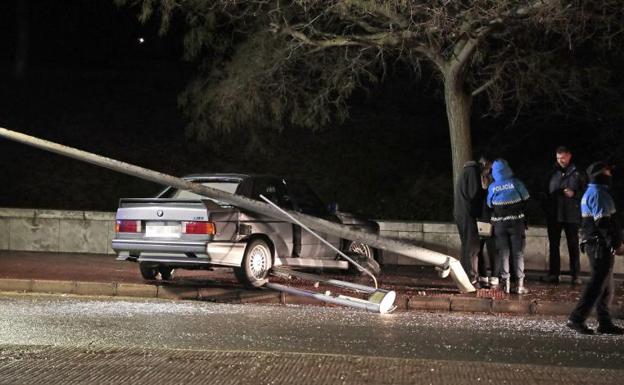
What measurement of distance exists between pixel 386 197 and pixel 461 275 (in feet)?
30.6

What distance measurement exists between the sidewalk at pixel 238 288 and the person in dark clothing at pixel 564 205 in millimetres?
436

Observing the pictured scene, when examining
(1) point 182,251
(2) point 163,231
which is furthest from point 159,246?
(1) point 182,251

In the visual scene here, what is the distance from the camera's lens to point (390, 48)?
52.6 feet

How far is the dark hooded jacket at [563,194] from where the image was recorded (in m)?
12.1

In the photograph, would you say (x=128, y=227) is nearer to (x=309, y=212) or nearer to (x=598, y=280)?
(x=309, y=212)

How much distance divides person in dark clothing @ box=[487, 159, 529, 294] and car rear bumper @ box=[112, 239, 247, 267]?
3.31 metres

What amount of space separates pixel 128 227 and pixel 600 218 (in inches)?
238

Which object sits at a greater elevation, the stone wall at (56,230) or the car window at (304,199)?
the car window at (304,199)

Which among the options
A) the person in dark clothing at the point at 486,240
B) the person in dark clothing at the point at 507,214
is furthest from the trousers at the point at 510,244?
the person in dark clothing at the point at 486,240

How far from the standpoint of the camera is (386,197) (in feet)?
65.8

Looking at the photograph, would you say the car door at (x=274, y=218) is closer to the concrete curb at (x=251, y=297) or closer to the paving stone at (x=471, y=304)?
the concrete curb at (x=251, y=297)

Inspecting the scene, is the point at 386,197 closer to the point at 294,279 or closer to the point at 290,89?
the point at 290,89

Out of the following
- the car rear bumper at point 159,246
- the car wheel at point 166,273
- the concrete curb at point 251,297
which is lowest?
the concrete curb at point 251,297

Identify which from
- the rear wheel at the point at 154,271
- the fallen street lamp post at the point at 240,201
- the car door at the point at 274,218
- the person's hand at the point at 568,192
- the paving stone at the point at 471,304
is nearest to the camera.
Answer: the fallen street lamp post at the point at 240,201
